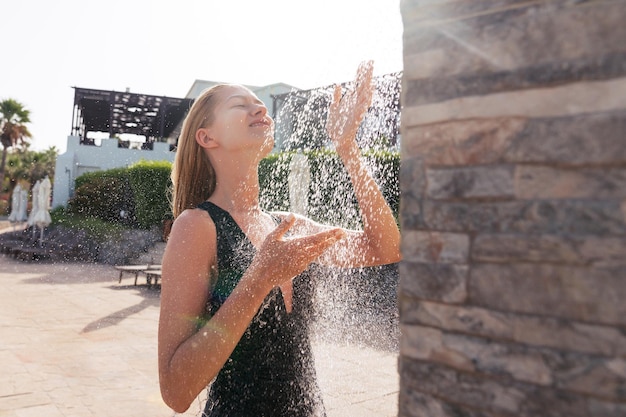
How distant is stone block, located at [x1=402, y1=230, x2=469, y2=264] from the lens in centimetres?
115

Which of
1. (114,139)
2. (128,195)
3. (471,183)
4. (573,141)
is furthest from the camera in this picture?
(114,139)

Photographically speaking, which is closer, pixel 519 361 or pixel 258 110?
pixel 519 361

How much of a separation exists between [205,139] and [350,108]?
628mm

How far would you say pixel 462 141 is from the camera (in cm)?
116

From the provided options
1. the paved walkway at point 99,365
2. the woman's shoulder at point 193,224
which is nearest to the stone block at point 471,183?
the woman's shoulder at point 193,224

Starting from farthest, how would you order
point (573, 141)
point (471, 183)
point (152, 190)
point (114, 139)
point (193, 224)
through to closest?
1. point (114, 139)
2. point (152, 190)
3. point (193, 224)
4. point (471, 183)
5. point (573, 141)

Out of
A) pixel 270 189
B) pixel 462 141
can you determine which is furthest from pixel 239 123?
pixel 270 189

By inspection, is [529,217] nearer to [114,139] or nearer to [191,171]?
[191,171]

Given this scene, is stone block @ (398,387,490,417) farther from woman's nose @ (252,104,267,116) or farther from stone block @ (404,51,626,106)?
woman's nose @ (252,104,267,116)

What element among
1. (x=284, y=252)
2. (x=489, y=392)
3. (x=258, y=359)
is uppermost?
(x=284, y=252)

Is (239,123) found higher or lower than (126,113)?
lower

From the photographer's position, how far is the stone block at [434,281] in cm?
114

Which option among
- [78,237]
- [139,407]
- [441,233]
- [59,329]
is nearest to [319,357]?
[139,407]

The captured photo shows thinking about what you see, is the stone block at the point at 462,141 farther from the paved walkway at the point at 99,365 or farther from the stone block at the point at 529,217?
the paved walkway at the point at 99,365
